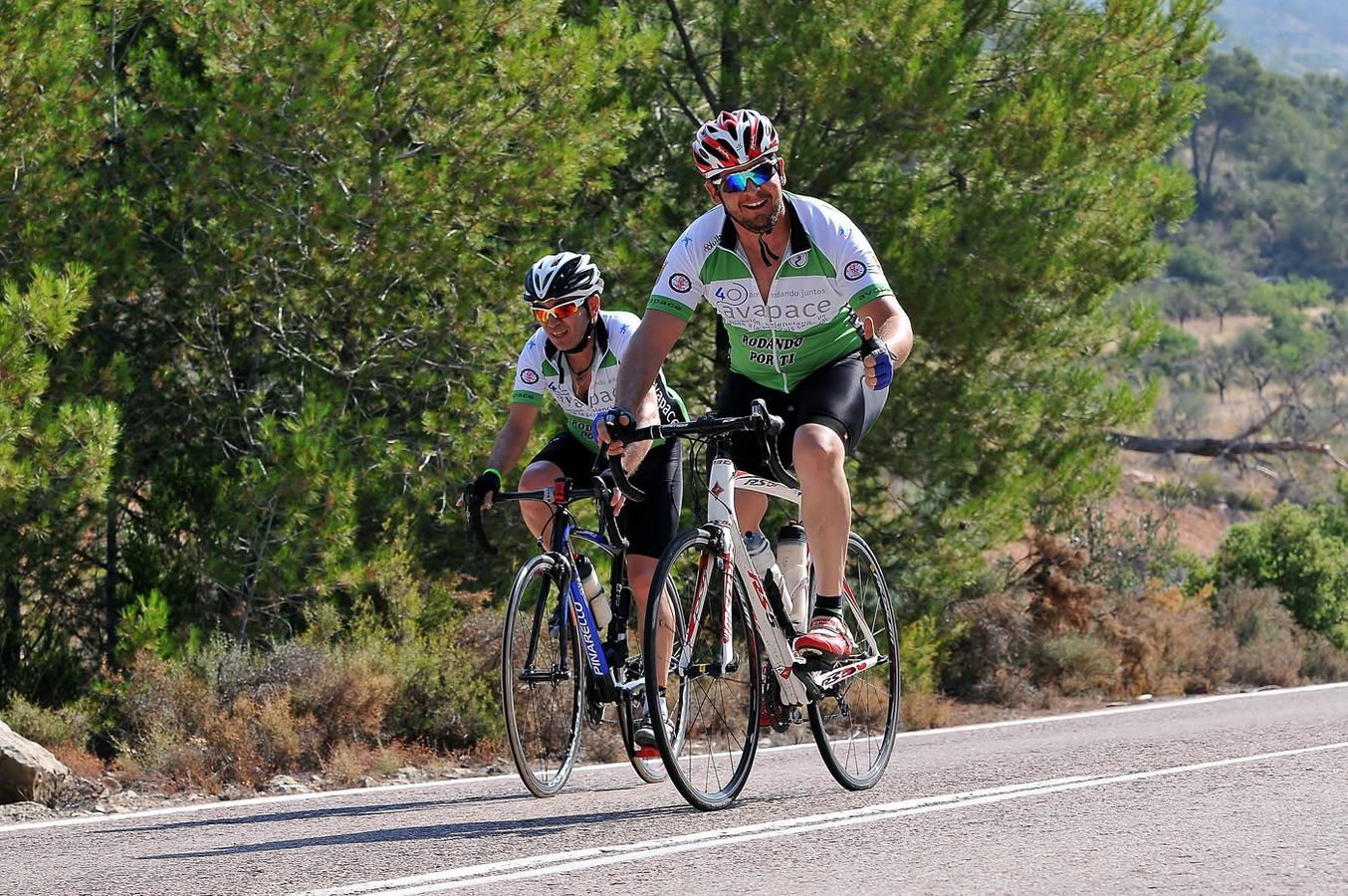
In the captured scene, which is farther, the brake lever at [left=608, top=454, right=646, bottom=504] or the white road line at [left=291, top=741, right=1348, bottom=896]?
the brake lever at [left=608, top=454, right=646, bottom=504]

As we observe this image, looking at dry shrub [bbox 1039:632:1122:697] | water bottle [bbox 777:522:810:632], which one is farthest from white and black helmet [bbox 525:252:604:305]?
dry shrub [bbox 1039:632:1122:697]

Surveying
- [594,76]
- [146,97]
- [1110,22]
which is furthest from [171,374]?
[1110,22]

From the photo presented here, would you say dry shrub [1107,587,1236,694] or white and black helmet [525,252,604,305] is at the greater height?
white and black helmet [525,252,604,305]

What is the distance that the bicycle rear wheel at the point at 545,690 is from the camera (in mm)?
7105

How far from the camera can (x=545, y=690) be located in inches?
293

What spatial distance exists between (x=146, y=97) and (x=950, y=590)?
7896mm

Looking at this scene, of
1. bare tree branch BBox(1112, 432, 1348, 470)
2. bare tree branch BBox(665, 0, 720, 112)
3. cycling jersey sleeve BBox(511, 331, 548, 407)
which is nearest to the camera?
cycling jersey sleeve BBox(511, 331, 548, 407)

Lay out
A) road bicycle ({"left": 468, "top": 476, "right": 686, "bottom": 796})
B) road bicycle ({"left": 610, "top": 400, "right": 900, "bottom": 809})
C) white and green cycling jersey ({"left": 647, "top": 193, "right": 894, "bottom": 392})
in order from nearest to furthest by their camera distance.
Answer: road bicycle ({"left": 610, "top": 400, "right": 900, "bottom": 809})
white and green cycling jersey ({"left": 647, "top": 193, "right": 894, "bottom": 392})
road bicycle ({"left": 468, "top": 476, "right": 686, "bottom": 796})

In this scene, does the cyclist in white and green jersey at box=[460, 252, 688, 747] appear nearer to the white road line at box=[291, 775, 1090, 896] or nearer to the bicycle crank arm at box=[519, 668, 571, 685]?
the bicycle crank arm at box=[519, 668, 571, 685]

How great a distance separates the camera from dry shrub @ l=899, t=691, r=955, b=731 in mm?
12789

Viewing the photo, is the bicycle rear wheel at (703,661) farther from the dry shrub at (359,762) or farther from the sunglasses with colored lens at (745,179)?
the dry shrub at (359,762)

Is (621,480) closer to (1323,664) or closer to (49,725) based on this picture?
(49,725)

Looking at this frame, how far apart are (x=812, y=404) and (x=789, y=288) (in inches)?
18.8

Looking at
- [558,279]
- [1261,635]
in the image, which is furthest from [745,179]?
[1261,635]
